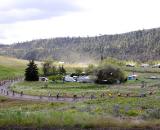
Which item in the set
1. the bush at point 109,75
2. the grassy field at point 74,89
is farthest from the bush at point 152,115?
the bush at point 109,75

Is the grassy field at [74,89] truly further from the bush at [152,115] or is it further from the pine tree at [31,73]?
the bush at [152,115]

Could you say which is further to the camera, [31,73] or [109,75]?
[31,73]

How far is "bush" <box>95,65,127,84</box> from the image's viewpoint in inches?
4045

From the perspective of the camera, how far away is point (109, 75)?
340ft

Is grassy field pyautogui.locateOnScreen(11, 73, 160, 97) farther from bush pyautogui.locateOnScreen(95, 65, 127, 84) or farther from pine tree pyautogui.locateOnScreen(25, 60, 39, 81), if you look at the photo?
pine tree pyautogui.locateOnScreen(25, 60, 39, 81)

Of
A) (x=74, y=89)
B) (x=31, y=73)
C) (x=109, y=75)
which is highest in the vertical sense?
(x=31, y=73)

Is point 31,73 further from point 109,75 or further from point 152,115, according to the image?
point 152,115

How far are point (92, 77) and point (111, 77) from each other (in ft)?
16.8

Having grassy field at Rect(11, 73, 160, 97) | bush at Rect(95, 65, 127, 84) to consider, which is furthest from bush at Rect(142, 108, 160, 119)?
bush at Rect(95, 65, 127, 84)

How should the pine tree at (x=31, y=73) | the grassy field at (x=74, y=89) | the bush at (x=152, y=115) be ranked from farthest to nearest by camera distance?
1. the pine tree at (x=31, y=73)
2. the grassy field at (x=74, y=89)
3. the bush at (x=152, y=115)

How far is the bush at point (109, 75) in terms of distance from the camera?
103 m

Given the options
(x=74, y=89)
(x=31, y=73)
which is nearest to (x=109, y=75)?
(x=31, y=73)

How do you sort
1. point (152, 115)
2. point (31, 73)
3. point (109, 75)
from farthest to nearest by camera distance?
point (31, 73) → point (109, 75) → point (152, 115)

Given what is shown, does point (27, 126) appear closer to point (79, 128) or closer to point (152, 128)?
point (79, 128)
